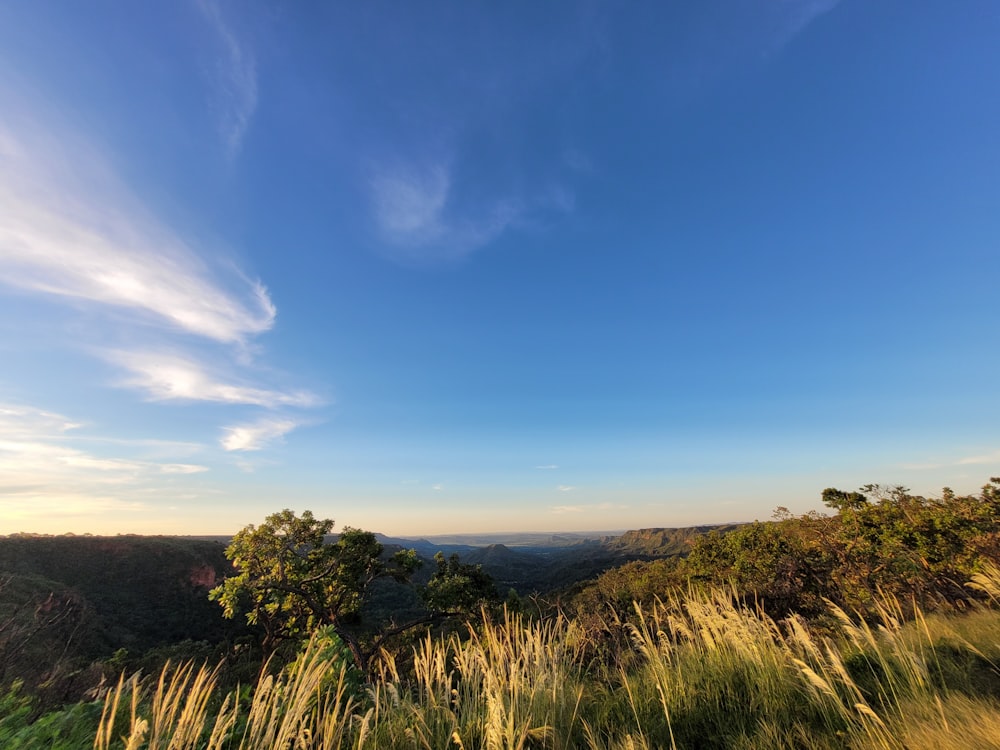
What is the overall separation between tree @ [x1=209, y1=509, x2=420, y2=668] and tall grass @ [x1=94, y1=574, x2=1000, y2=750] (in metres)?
10.2

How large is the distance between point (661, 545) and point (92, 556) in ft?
551

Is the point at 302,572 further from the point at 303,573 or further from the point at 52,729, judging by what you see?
the point at 52,729

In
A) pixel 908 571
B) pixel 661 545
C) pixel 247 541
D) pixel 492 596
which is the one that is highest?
pixel 247 541

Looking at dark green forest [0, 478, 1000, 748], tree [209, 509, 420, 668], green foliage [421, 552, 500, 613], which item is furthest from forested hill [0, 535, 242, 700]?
green foliage [421, 552, 500, 613]

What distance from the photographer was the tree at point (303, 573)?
13.8 meters

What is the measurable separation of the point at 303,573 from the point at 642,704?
550 inches

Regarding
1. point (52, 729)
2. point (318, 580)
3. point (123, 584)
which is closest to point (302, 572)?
point (318, 580)

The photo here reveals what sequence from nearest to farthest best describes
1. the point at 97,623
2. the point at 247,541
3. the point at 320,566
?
the point at 247,541 < the point at 320,566 < the point at 97,623

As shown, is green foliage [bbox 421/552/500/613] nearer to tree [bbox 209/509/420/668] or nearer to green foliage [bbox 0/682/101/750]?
tree [bbox 209/509/420/668]

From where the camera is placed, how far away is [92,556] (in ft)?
149

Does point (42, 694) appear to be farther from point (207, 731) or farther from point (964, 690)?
point (964, 690)

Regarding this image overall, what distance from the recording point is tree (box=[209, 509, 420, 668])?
45.1 feet

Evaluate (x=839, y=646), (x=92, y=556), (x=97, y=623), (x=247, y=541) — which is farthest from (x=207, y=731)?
(x=92, y=556)

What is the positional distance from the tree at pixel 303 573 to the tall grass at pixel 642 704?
33.4 feet
